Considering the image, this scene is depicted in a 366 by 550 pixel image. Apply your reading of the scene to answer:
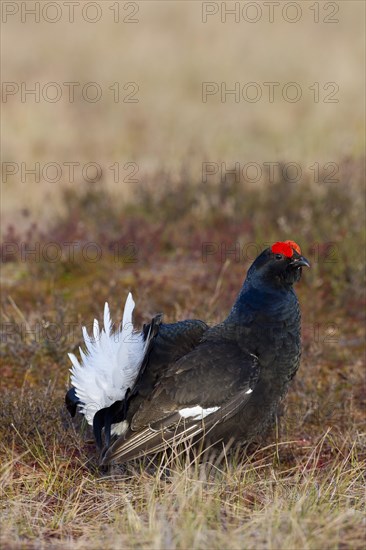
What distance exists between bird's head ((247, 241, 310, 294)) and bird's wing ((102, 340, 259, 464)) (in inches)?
18.4

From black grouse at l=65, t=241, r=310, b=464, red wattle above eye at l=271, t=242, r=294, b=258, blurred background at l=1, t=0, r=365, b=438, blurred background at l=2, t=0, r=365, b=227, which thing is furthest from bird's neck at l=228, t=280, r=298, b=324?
blurred background at l=2, t=0, r=365, b=227

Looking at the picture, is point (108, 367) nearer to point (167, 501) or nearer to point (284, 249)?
point (167, 501)

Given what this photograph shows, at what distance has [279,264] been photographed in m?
4.11

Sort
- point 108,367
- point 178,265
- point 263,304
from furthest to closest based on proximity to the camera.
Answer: point 178,265
point 263,304
point 108,367

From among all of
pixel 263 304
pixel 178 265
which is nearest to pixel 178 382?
pixel 263 304

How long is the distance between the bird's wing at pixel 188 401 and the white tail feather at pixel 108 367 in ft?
0.45

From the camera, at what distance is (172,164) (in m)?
9.34

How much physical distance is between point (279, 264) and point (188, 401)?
848 millimetres

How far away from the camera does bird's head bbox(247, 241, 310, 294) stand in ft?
13.5

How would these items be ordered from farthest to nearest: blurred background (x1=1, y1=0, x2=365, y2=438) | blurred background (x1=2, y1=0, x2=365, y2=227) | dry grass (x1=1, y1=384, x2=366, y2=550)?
blurred background (x1=2, y1=0, x2=365, y2=227), blurred background (x1=1, y1=0, x2=365, y2=438), dry grass (x1=1, y1=384, x2=366, y2=550)

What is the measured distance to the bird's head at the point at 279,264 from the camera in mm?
4102

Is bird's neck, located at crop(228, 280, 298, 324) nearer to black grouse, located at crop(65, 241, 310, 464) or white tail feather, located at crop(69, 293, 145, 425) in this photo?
black grouse, located at crop(65, 241, 310, 464)

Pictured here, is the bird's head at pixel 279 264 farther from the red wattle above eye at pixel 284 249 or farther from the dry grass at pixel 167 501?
the dry grass at pixel 167 501

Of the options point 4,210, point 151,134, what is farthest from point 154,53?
point 4,210
